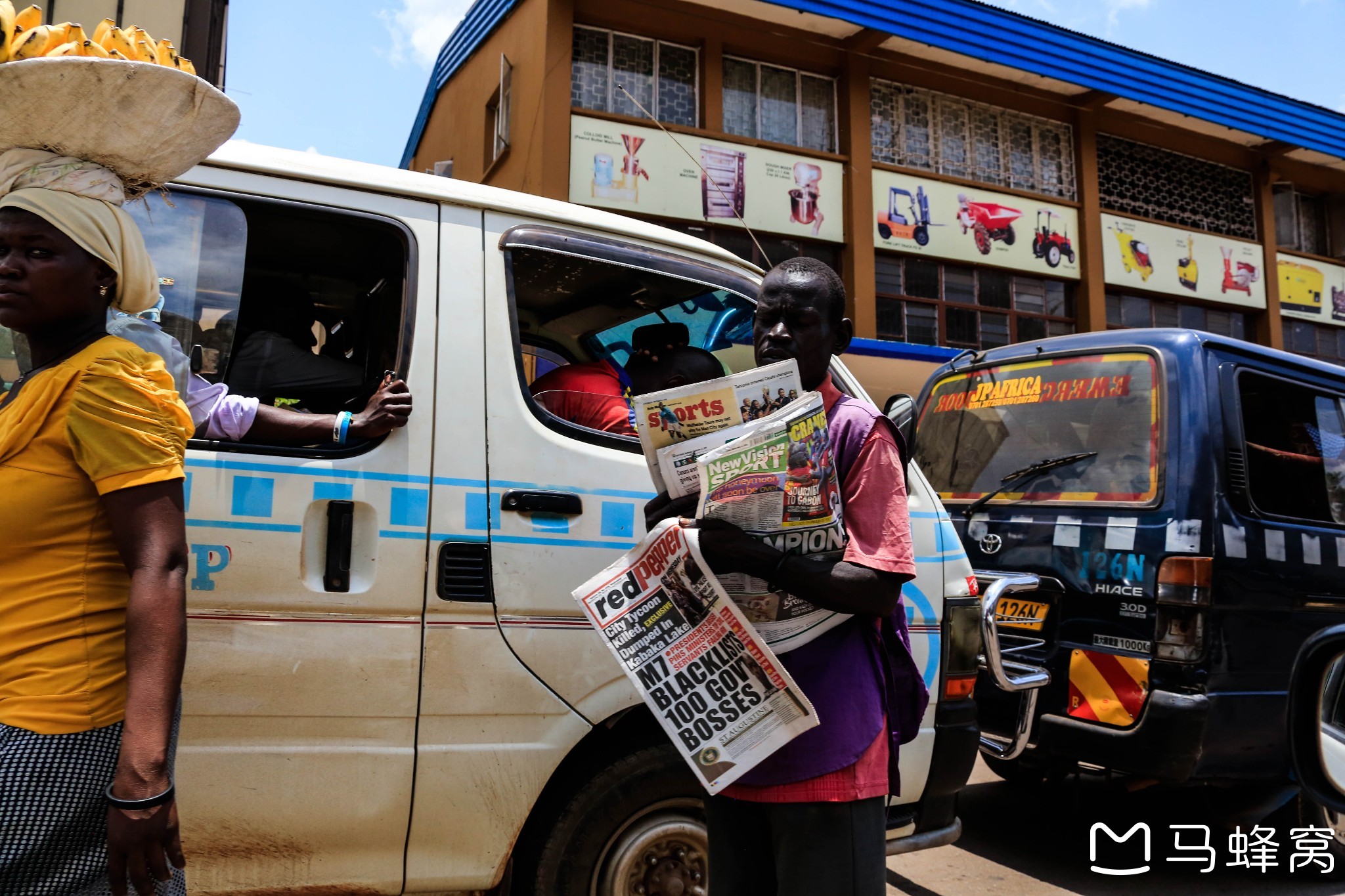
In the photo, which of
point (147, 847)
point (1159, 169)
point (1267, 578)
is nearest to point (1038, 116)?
point (1159, 169)

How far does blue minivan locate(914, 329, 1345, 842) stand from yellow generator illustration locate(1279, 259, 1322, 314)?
1602 cm

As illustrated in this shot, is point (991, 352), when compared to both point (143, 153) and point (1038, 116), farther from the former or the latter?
point (1038, 116)

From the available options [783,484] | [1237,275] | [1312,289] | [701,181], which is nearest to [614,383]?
[783,484]

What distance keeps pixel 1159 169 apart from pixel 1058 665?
1611 cm

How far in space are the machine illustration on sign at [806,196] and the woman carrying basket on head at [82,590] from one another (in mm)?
12815

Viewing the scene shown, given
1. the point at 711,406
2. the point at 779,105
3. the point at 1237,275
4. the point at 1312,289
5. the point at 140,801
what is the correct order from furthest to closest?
1. the point at 1312,289
2. the point at 1237,275
3. the point at 779,105
4. the point at 711,406
5. the point at 140,801

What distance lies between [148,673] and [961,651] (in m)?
2.24

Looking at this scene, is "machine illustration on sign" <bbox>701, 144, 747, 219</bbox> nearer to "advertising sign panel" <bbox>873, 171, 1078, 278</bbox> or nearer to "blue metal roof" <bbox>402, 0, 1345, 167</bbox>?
"blue metal roof" <bbox>402, 0, 1345, 167</bbox>

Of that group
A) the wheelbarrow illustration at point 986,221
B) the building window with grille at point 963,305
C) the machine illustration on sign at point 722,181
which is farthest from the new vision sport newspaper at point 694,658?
the wheelbarrow illustration at point 986,221

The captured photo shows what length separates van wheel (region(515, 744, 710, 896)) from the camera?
7.80 feet

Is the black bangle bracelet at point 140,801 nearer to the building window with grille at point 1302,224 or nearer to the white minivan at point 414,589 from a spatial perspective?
the white minivan at point 414,589

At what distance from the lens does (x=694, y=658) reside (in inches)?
67.7

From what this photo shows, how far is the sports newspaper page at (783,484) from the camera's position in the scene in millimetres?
1599

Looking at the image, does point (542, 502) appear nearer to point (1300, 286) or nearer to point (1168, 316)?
point (1168, 316)
